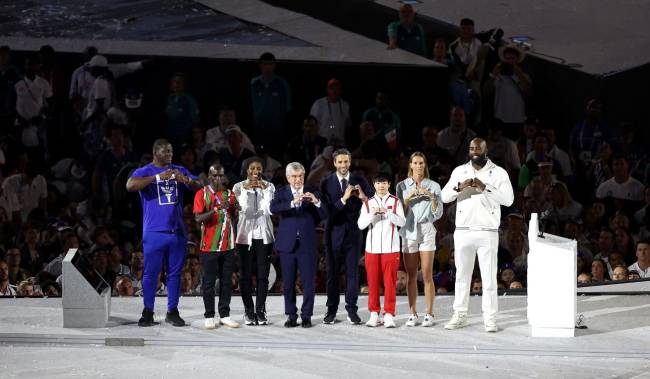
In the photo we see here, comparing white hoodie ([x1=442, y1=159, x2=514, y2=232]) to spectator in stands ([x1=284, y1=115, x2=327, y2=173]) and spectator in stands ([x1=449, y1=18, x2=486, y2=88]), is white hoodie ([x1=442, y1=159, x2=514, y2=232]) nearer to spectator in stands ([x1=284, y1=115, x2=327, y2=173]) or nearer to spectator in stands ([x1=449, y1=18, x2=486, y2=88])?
spectator in stands ([x1=284, y1=115, x2=327, y2=173])

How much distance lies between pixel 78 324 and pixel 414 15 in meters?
7.62

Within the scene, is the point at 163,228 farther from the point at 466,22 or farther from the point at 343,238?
the point at 466,22

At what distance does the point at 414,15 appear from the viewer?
16109mm

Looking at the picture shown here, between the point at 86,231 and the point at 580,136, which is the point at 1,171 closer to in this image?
the point at 86,231

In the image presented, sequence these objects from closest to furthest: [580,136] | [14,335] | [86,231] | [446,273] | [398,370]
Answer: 1. [398,370]
2. [14,335]
3. [446,273]
4. [86,231]
5. [580,136]

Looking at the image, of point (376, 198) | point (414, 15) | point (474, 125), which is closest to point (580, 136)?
point (474, 125)

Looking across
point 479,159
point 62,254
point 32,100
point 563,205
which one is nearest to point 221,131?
point 32,100

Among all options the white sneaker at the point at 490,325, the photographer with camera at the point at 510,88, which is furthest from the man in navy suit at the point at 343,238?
the photographer with camera at the point at 510,88

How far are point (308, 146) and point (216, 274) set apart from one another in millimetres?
5126

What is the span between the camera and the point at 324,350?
9.23 metres

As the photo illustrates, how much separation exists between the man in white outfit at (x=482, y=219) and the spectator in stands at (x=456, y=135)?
4992 millimetres

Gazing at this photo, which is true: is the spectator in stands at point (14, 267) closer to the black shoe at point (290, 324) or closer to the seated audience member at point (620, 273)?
the black shoe at point (290, 324)

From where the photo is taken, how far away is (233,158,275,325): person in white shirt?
32.8ft

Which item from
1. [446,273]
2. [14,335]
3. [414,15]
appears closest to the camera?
[14,335]
